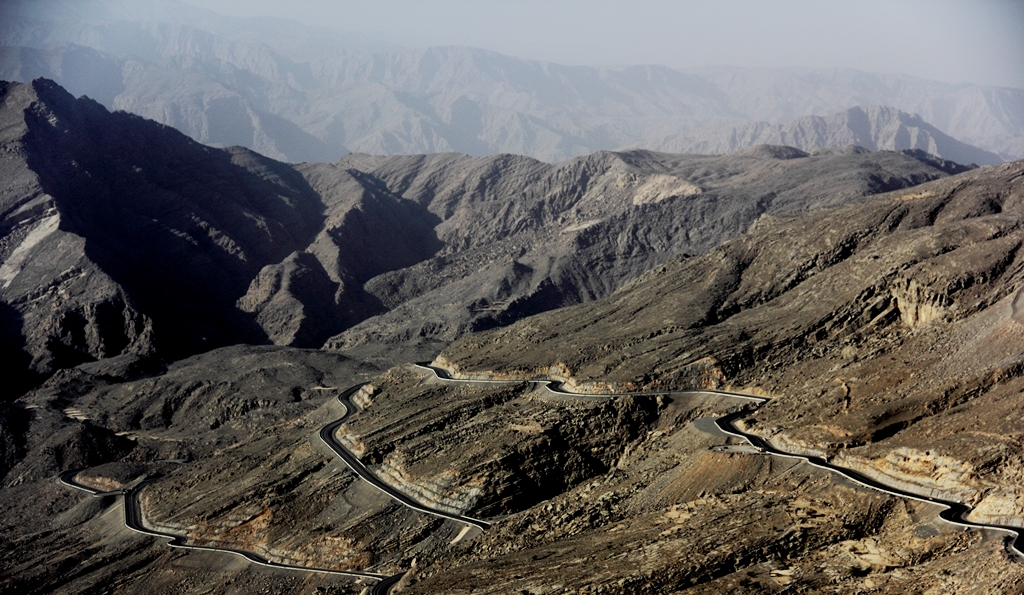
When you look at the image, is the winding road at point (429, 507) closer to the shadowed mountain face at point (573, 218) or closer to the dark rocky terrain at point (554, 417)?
the dark rocky terrain at point (554, 417)

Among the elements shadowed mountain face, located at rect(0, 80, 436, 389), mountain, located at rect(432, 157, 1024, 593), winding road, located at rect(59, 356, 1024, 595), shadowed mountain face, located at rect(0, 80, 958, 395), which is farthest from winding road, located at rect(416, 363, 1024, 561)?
shadowed mountain face, located at rect(0, 80, 436, 389)

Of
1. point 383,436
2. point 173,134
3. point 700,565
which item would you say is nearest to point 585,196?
point 173,134

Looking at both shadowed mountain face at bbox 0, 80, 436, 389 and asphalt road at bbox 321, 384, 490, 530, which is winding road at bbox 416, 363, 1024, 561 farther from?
shadowed mountain face at bbox 0, 80, 436, 389

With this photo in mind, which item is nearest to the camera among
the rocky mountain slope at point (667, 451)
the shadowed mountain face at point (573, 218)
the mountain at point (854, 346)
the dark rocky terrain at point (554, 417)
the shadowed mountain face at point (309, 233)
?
the rocky mountain slope at point (667, 451)

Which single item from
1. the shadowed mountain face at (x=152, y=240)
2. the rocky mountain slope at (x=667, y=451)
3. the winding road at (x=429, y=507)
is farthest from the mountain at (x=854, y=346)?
the shadowed mountain face at (x=152, y=240)

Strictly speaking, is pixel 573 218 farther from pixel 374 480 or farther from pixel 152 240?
pixel 374 480

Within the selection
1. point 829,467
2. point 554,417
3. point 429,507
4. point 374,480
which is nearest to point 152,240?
point 374,480
